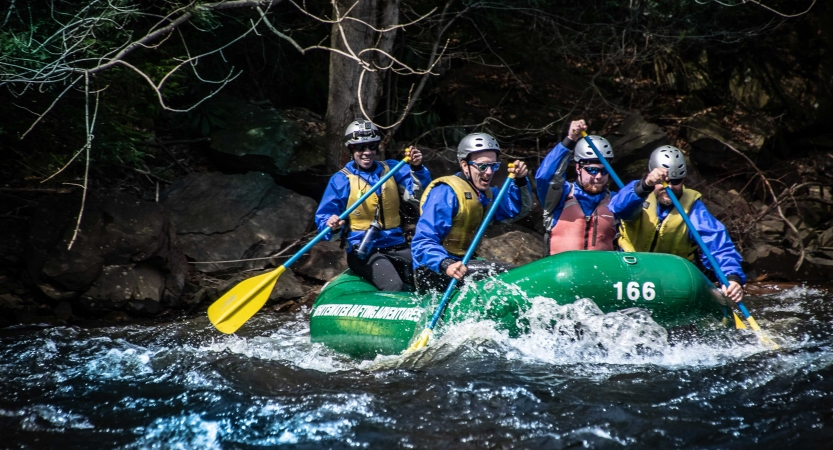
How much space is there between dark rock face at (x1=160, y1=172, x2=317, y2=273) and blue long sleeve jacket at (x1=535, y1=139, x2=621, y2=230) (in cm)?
343

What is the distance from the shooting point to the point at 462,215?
5488mm

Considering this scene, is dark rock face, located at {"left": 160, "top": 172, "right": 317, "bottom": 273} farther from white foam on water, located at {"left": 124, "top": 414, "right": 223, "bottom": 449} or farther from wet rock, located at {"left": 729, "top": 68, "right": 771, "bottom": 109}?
wet rock, located at {"left": 729, "top": 68, "right": 771, "bottom": 109}

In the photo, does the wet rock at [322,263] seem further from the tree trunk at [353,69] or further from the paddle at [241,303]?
the paddle at [241,303]

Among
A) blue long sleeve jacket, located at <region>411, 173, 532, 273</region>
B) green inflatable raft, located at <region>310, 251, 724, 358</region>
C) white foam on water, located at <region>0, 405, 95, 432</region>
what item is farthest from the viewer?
blue long sleeve jacket, located at <region>411, 173, 532, 273</region>

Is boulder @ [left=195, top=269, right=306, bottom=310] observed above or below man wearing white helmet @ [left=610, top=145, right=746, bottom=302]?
below

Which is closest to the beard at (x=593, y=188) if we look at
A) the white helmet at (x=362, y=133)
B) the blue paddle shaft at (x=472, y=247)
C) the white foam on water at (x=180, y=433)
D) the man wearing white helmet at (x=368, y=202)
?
the blue paddle shaft at (x=472, y=247)

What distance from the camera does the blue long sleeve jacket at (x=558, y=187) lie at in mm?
5559

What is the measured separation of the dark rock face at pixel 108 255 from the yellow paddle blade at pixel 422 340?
2973mm

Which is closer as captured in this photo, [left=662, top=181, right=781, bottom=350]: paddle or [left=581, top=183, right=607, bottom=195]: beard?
[left=662, top=181, right=781, bottom=350]: paddle

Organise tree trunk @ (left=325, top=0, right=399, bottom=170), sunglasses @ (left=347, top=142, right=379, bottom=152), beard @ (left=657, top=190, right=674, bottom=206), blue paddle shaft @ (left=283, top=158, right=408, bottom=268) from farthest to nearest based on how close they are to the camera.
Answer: tree trunk @ (left=325, top=0, right=399, bottom=170) → sunglasses @ (left=347, top=142, right=379, bottom=152) → blue paddle shaft @ (left=283, top=158, right=408, bottom=268) → beard @ (left=657, top=190, right=674, bottom=206)

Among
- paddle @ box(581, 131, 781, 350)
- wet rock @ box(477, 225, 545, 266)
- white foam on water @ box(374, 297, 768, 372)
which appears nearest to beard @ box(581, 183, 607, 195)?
paddle @ box(581, 131, 781, 350)

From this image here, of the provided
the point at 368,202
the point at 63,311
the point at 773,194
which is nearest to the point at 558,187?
the point at 368,202

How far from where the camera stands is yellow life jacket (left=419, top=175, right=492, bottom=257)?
5.48 metres

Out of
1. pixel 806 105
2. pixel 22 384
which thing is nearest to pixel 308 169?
pixel 22 384
